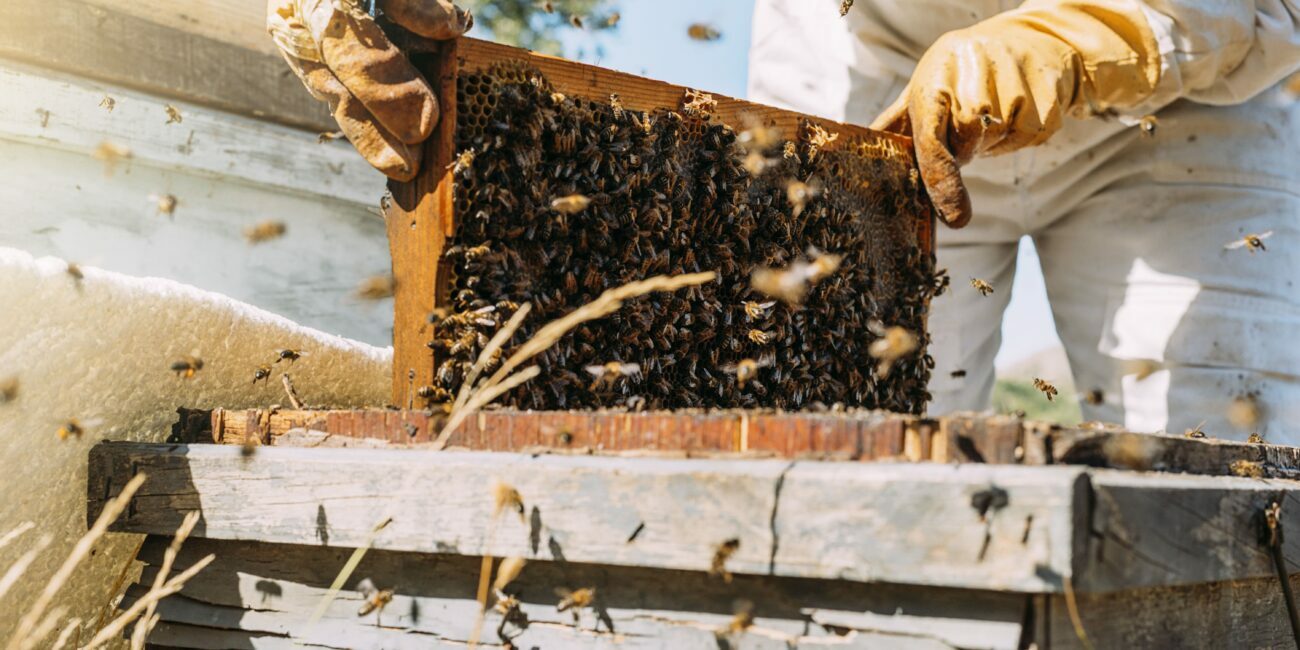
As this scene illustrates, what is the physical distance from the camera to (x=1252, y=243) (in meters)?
3.75

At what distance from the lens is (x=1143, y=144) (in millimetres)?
4148

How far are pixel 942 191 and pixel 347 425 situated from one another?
201 centimetres

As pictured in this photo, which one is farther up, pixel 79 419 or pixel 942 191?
pixel 942 191

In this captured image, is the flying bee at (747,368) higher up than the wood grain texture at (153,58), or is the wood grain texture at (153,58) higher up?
the wood grain texture at (153,58)

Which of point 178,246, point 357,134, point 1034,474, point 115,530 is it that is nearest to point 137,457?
point 115,530

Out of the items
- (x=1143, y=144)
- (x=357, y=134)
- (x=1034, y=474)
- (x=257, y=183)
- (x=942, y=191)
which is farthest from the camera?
(x=257, y=183)

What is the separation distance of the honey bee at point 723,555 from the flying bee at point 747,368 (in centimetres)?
106

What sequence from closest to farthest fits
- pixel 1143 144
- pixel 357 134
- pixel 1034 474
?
1. pixel 1034 474
2. pixel 357 134
3. pixel 1143 144

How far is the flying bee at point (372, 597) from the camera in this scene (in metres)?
1.95

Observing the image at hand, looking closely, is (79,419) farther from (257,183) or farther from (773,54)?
(773,54)

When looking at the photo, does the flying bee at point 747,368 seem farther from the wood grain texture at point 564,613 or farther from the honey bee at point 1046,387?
the honey bee at point 1046,387

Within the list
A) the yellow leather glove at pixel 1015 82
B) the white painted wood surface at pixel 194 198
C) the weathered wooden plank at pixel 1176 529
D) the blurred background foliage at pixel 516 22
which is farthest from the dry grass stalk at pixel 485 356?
the blurred background foliage at pixel 516 22

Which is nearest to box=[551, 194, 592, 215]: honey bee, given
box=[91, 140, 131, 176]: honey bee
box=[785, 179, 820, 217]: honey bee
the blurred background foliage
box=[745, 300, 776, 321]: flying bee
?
box=[745, 300, 776, 321]: flying bee

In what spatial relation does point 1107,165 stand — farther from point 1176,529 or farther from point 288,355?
point 288,355
